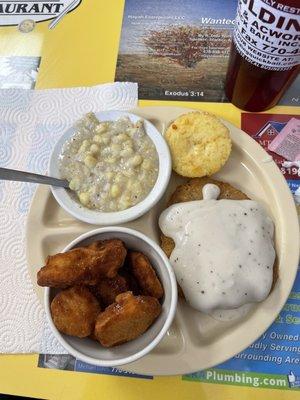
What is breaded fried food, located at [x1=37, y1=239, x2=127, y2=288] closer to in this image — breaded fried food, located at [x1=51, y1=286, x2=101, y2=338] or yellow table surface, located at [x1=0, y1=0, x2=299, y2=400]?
breaded fried food, located at [x1=51, y1=286, x2=101, y2=338]

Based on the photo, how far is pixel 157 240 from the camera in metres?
1.24

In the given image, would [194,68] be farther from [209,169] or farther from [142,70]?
[209,169]

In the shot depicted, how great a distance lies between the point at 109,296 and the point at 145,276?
0.34 feet

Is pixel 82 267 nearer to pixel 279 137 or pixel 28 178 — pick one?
pixel 28 178

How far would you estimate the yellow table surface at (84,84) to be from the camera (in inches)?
44.1

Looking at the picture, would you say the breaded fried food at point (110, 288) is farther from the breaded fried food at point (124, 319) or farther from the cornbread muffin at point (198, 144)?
the cornbread muffin at point (198, 144)

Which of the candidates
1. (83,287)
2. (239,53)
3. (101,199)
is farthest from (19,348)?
(239,53)

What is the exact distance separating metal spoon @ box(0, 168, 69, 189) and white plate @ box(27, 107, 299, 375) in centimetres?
9

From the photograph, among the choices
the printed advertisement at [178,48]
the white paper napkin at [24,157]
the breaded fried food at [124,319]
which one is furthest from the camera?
the printed advertisement at [178,48]

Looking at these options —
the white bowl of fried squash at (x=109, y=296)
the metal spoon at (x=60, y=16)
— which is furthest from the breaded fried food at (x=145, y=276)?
the metal spoon at (x=60, y=16)

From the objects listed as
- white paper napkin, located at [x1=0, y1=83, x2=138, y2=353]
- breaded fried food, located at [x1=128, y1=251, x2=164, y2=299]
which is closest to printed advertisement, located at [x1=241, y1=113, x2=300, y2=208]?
white paper napkin, located at [x1=0, y1=83, x2=138, y2=353]

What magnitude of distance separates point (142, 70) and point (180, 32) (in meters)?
0.22

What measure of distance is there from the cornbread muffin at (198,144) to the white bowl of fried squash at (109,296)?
0.31 meters

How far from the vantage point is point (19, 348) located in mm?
1183
